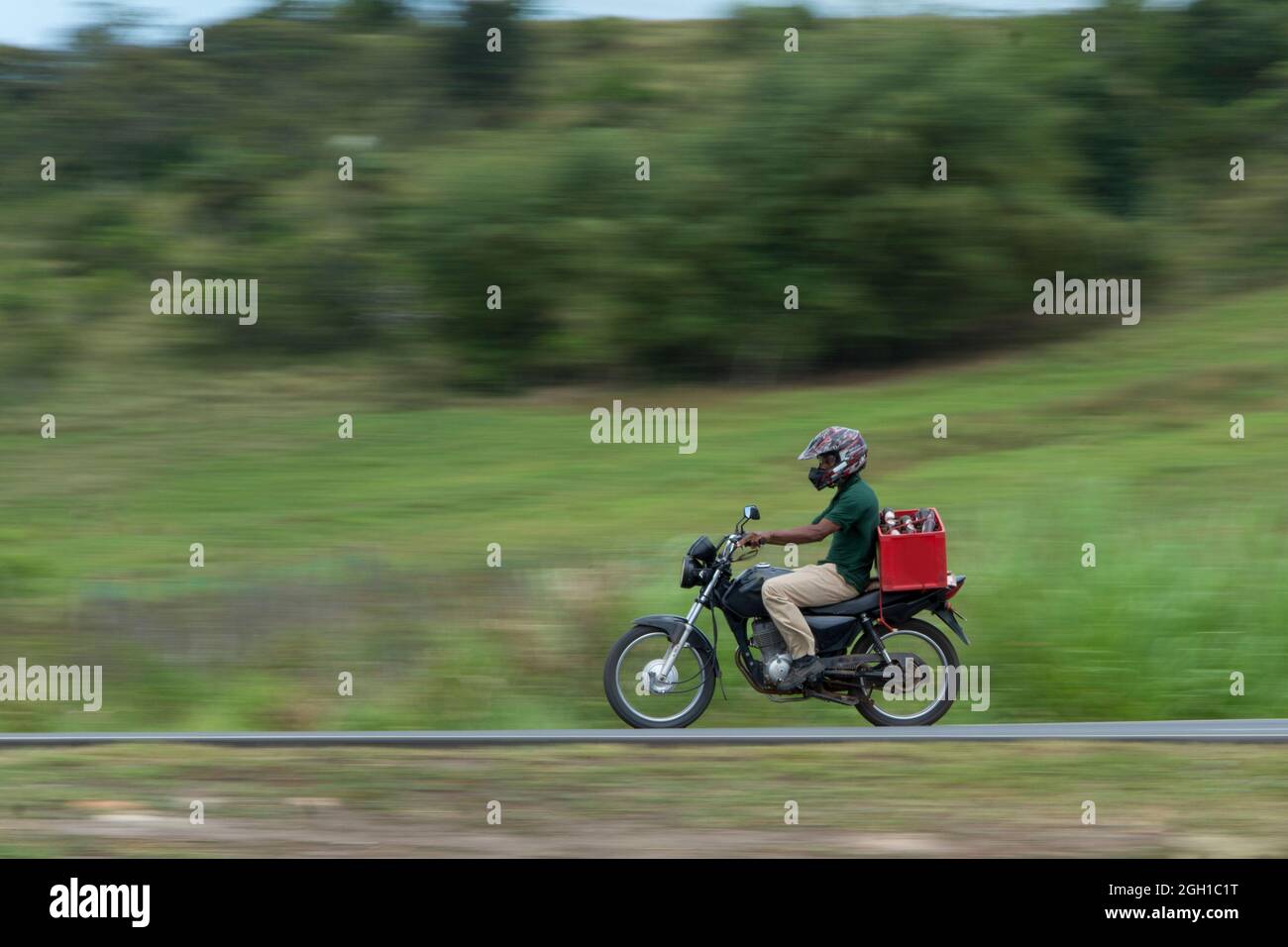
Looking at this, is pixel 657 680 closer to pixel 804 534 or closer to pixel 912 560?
pixel 804 534

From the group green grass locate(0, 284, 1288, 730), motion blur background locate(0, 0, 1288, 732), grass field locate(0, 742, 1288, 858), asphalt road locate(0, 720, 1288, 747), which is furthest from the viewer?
motion blur background locate(0, 0, 1288, 732)

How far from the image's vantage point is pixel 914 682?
32.9ft

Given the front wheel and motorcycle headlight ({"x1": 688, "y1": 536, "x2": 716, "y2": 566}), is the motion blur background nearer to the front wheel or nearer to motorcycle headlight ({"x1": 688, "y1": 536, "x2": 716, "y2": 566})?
the front wheel

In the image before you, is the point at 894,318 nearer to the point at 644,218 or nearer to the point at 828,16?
the point at 644,218

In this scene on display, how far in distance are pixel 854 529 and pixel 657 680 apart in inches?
61.6

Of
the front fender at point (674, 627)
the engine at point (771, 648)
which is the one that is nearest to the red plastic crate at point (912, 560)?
the engine at point (771, 648)

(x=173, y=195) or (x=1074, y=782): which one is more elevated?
(x=173, y=195)

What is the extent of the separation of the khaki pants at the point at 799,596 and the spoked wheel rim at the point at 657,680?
592mm

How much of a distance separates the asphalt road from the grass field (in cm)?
21

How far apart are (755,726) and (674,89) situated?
16.2 metres

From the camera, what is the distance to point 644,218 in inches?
802

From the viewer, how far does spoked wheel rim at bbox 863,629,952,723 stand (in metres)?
10.0

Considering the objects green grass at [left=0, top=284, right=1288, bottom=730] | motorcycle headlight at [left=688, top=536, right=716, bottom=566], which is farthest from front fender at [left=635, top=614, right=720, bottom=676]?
green grass at [left=0, top=284, right=1288, bottom=730]
